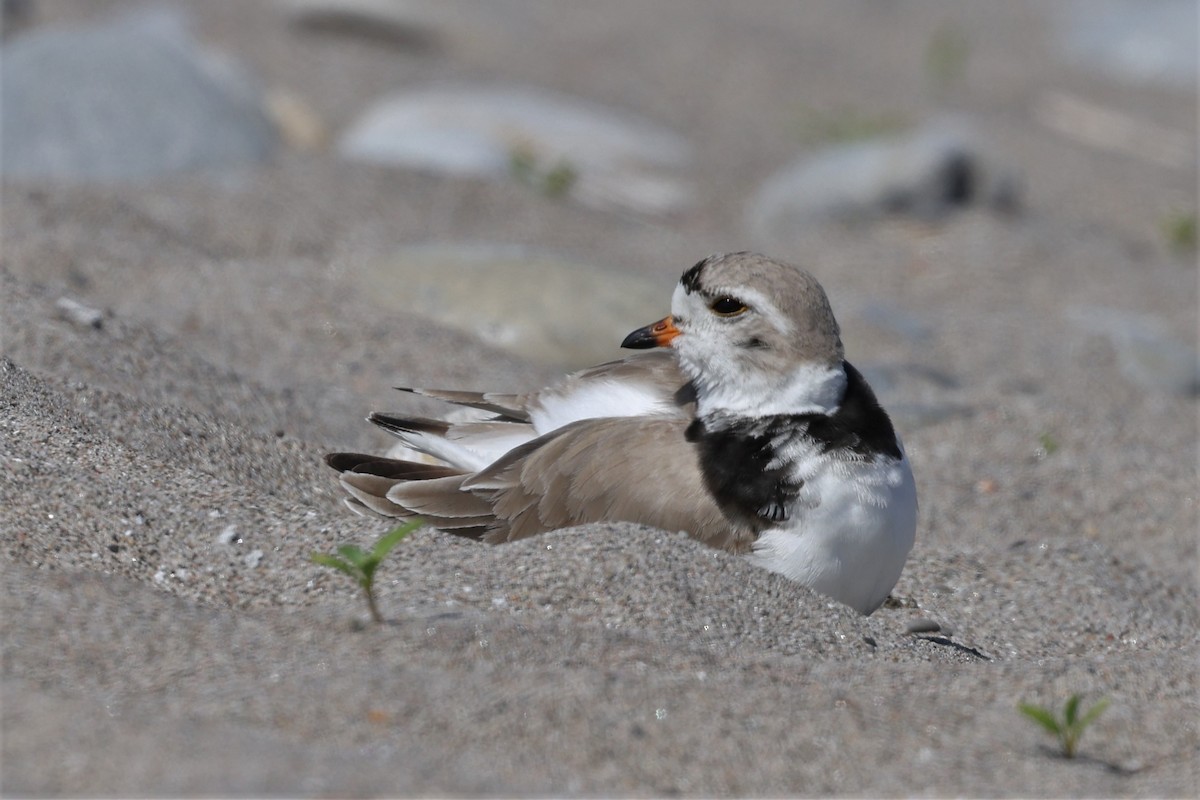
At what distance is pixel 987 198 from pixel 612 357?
367 centimetres

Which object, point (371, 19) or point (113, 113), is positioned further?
point (371, 19)

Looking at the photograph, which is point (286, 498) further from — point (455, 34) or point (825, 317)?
point (455, 34)

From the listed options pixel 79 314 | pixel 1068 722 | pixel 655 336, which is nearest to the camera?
pixel 1068 722

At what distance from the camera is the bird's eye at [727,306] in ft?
11.6

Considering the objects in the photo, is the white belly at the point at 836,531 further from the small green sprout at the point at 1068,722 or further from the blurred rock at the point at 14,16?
the blurred rock at the point at 14,16

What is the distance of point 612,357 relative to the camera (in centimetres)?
589

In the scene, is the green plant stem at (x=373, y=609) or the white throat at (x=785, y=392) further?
the white throat at (x=785, y=392)

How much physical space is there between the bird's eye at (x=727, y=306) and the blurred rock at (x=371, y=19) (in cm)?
826

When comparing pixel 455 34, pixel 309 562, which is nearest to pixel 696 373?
pixel 309 562

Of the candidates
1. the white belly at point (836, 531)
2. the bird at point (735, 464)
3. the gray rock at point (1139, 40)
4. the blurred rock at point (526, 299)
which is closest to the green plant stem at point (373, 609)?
the bird at point (735, 464)

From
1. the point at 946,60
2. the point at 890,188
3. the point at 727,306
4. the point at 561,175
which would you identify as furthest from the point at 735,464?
the point at 946,60

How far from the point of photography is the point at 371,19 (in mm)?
11188

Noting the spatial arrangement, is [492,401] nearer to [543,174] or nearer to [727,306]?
[727,306]

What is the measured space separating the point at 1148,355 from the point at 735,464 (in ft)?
12.8
